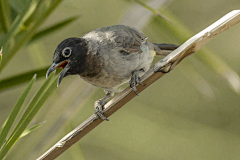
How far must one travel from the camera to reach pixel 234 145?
157 inches

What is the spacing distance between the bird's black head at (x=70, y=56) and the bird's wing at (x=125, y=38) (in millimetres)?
291

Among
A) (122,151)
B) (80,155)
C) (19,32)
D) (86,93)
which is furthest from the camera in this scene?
(122,151)

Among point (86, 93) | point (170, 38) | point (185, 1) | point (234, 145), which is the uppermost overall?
point (185, 1)

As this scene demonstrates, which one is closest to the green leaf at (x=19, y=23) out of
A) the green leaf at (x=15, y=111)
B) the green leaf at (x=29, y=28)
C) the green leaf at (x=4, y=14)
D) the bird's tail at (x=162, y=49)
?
the green leaf at (x=29, y=28)

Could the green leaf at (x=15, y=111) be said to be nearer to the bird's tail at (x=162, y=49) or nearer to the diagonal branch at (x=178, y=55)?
the diagonal branch at (x=178, y=55)

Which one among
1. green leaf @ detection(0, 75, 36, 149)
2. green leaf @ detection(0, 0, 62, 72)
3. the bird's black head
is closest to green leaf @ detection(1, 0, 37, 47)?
green leaf @ detection(0, 0, 62, 72)

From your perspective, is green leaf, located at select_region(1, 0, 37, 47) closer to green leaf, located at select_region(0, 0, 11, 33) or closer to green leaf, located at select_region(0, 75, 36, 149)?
green leaf, located at select_region(0, 0, 11, 33)

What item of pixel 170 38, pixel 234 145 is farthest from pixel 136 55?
pixel 234 145

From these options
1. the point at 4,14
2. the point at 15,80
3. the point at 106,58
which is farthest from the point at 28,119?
the point at 106,58

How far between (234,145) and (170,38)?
258 centimetres

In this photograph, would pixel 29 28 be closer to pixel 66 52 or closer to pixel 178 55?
pixel 66 52

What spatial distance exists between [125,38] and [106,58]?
1.04 feet

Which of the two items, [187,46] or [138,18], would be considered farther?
[138,18]

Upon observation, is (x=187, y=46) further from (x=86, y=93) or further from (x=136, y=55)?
(x=86, y=93)
